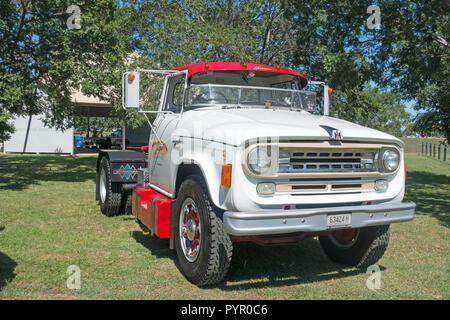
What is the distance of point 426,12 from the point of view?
8938 mm

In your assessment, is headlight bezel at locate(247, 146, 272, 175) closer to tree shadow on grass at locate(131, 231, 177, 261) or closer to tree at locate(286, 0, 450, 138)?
tree shadow on grass at locate(131, 231, 177, 261)

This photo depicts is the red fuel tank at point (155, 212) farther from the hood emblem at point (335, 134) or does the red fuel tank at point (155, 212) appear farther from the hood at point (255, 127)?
the hood emblem at point (335, 134)

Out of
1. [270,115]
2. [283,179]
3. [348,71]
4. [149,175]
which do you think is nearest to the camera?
[283,179]

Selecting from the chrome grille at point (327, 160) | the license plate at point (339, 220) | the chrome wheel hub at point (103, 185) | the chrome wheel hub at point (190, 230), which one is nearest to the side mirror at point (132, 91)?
the chrome wheel hub at point (190, 230)

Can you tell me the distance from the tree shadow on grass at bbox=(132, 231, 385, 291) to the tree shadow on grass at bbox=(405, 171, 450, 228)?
355cm

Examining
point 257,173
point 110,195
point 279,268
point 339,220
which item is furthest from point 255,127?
point 110,195

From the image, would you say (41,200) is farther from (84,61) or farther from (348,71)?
(348,71)

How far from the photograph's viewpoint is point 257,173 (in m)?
3.74

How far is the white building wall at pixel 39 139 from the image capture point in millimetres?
28328

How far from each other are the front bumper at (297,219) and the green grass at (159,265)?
808 millimetres

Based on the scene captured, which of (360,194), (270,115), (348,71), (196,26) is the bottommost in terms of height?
(360,194)

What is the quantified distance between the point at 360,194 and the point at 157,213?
219cm

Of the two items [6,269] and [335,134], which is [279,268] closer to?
[335,134]
